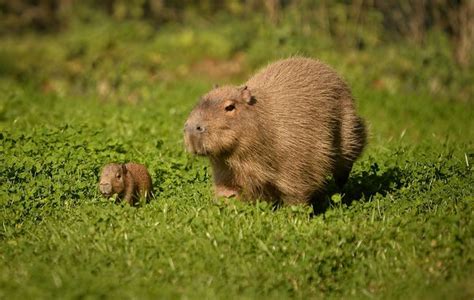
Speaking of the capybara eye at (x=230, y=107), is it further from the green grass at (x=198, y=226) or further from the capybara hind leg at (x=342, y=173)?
the capybara hind leg at (x=342, y=173)

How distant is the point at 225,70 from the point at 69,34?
4.15 metres

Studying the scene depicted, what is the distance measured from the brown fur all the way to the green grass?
5.0 inches

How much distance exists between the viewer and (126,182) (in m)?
5.55

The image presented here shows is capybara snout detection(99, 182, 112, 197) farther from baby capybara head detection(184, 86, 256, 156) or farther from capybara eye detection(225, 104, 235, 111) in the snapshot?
capybara eye detection(225, 104, 235, 111)

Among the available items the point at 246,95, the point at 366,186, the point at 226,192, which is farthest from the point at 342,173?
the point at 246,95

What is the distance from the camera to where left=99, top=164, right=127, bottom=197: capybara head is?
17.9 feet

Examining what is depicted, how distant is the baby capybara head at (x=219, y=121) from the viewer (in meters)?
4.96

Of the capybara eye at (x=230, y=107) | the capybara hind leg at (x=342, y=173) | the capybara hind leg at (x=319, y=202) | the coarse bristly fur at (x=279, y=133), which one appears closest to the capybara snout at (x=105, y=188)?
the coarse bristly fur at (x=279, y=133)

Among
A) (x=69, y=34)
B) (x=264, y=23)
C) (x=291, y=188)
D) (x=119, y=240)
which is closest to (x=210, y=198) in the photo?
(x=291, y=188)

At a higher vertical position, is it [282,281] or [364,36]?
[282,281]

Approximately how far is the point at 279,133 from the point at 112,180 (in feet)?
4.37

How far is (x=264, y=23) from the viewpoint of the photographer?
12805mm

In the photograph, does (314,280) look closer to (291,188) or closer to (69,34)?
(291,188)

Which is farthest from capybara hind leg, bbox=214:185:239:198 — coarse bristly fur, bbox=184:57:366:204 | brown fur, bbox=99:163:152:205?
brown fur, bbox=99:163:152:205
